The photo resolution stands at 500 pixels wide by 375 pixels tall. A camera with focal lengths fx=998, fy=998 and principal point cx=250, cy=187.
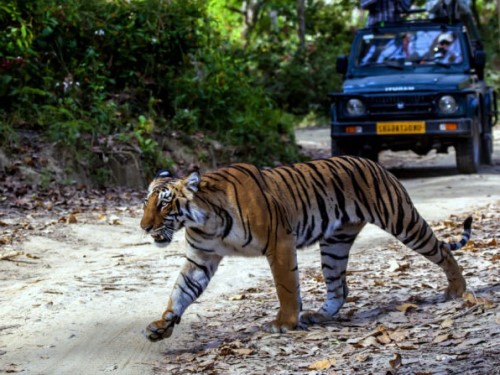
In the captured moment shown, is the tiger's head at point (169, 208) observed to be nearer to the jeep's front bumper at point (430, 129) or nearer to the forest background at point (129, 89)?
the forest background at point (129, 89)

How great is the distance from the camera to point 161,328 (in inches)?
222

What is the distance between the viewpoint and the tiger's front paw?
5637mm

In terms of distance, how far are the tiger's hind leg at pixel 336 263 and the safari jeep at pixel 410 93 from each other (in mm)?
8265

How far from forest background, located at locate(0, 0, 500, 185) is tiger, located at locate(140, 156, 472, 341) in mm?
7252

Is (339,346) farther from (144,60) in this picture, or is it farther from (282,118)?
(282,118)

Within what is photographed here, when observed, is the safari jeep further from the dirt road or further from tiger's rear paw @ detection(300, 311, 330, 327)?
tiger's rear paw @ detection(300, 311, 330, 327)

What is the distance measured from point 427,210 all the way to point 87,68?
6139 millimetres

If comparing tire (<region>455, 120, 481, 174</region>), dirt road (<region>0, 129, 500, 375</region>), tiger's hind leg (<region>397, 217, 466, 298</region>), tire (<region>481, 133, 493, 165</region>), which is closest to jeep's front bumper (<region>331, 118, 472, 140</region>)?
tire (<region>455, 120, 481, 174</region>)

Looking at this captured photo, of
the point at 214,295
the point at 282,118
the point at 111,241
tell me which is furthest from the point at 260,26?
the point at 214,295

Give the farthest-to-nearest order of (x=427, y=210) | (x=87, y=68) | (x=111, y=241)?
1. (x=87, y=68)
2. (x=427, y=210)
3. (x=111, y=241)

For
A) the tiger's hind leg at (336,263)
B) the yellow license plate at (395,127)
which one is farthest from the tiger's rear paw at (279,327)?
the yellow license plate at (395,127)

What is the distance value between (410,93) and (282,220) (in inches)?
356

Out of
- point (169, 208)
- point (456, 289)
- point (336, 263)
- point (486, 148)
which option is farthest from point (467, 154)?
point (169, 208)

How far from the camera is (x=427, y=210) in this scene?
439 inches
